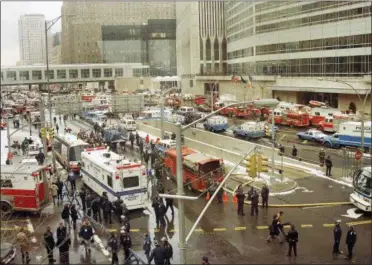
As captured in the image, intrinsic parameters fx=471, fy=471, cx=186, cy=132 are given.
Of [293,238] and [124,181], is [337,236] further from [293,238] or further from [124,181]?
[124,181]

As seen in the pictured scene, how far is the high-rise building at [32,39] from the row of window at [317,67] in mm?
35102

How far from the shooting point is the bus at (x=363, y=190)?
55.9 ft

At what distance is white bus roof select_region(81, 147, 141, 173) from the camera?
1795cm

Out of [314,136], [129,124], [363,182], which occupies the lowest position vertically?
[363,182]

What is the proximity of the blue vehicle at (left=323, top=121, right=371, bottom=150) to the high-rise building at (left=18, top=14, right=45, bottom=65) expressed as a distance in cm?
1989

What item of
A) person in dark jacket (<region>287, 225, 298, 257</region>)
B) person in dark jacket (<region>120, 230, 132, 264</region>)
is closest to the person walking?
person in dark jacket (<region>287, 225, 298, 257</region>)

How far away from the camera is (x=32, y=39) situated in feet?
55.6

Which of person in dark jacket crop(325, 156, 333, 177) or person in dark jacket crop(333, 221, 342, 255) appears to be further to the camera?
person in dark jacket crop(325, 156, 333, 177)

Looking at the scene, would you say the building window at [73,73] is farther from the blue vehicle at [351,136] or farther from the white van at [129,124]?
the blue vehicle at [351,136]

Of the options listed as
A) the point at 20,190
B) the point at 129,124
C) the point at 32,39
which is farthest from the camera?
the point at 129,124

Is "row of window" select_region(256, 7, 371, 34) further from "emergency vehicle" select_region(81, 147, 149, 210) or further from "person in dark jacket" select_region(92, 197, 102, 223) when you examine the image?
"person in dark jacket" select_region(92, 197, 102, 223)

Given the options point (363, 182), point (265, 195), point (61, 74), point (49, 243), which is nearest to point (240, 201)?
point (265, 195)

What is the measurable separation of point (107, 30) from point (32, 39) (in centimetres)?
1008

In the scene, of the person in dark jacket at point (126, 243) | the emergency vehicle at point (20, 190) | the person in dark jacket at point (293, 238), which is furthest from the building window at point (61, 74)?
the person in dark jacket at point (293, 238)
